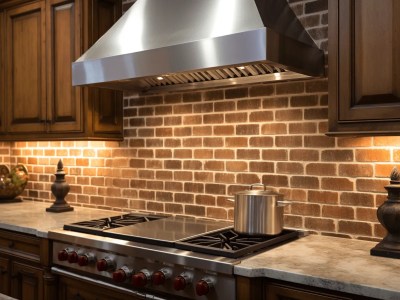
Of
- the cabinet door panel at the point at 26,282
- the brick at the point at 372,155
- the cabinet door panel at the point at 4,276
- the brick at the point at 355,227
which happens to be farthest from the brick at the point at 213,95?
the cabinet door panel at the point at 4,276

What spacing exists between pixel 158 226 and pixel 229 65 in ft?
3.41

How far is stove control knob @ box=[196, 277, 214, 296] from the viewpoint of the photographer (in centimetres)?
182

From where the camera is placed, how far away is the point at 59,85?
10.4ft

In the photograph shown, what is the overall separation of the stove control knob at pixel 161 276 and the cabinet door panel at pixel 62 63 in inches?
53.7

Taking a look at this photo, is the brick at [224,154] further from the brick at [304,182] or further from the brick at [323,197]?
the brick at [323,197]

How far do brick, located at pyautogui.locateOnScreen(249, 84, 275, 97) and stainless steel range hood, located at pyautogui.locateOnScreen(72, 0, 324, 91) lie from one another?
0.09 meters

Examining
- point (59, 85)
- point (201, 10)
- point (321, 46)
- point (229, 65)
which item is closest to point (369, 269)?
point (229, 65)

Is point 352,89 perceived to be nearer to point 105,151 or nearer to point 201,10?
point 201,10

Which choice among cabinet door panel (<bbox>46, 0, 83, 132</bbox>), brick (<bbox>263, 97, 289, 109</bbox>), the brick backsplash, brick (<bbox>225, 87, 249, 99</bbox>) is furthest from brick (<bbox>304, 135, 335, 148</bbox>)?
cabinet door panel (<bbox>46, 0, 83, 132</bbox>)

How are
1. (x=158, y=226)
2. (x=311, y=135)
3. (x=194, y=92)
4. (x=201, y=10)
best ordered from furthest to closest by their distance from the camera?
(x=194, y=92)
(x=158, y=226)
(x=311, y=135)
(x=201, y=10)

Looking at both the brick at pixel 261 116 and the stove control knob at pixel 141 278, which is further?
the brick at pixel 261 116

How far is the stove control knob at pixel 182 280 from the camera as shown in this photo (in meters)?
1.89

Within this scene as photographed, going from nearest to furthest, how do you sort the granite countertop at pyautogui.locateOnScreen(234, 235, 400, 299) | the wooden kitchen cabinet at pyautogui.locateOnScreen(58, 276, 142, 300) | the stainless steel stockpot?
the granite countertop at pyautogui.locateOnScreen(234, 235, 400, 299) → the stainless steel stockpot → the wooden kitchen cabinet at pyautogui.locateOnScreen(58, 276, 142, 300)

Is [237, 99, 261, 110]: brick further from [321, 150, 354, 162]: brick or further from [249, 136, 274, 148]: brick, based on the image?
[321, 150, 354, 162]: brick
